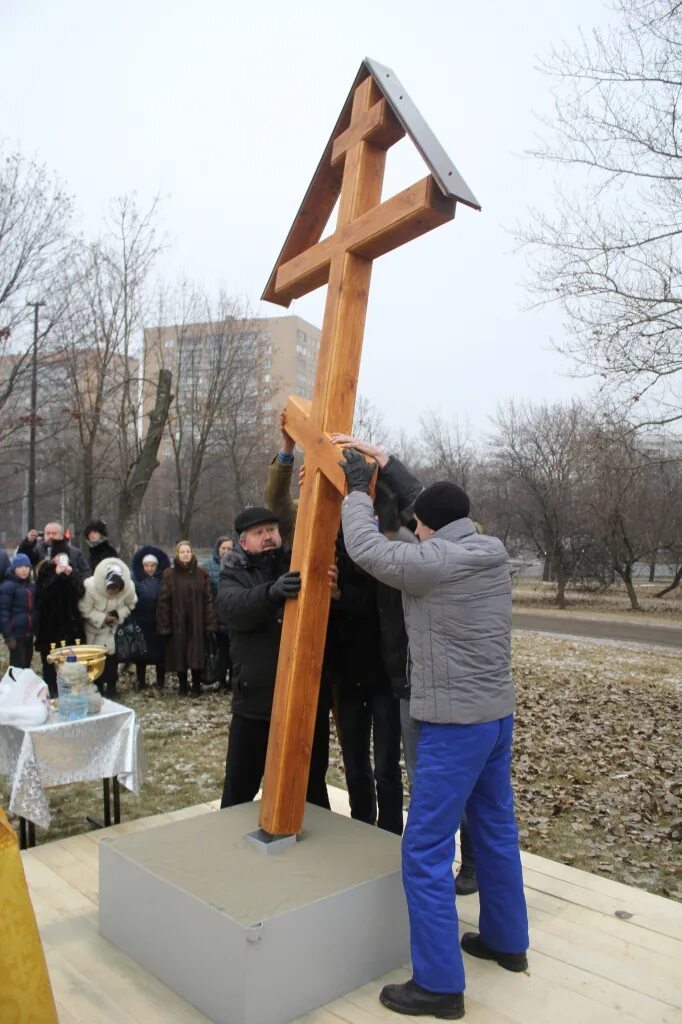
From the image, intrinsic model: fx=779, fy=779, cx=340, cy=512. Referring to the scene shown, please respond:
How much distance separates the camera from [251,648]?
3.84 meters

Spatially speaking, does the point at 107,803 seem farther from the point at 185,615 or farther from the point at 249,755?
the point at 185,615

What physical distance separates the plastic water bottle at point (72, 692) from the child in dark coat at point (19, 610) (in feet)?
15.0

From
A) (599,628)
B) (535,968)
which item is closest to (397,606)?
(535,968)

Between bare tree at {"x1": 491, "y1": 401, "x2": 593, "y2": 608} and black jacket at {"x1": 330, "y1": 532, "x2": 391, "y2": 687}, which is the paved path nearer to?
bare tree at {"x1": 491, "y1": 401, "x2": 593, "y2": 608}

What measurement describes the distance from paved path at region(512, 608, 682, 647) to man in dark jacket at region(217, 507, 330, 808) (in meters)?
13.8

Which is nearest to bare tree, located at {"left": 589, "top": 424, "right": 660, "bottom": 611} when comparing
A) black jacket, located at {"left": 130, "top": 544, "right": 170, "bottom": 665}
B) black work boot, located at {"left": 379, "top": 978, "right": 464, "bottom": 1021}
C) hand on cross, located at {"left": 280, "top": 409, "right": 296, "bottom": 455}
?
black jacket, located at {"left": 130, "top": 544, "right": 170, "bottom": 665}

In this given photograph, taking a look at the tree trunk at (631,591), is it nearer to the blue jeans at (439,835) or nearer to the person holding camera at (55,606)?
the person holding camera at (55,606)

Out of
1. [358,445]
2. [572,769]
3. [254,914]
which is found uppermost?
[358,445]

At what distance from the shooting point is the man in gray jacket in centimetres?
271

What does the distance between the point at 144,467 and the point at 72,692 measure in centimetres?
1309

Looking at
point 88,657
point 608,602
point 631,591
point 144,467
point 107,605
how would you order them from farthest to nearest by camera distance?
point 608,602
point 631,591
point 144,467
point 107,605
point 88,657

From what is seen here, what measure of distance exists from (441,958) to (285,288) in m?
2.96

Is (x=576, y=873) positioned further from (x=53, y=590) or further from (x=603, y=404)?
(x=603, y=404)

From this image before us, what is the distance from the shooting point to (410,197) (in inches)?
118
